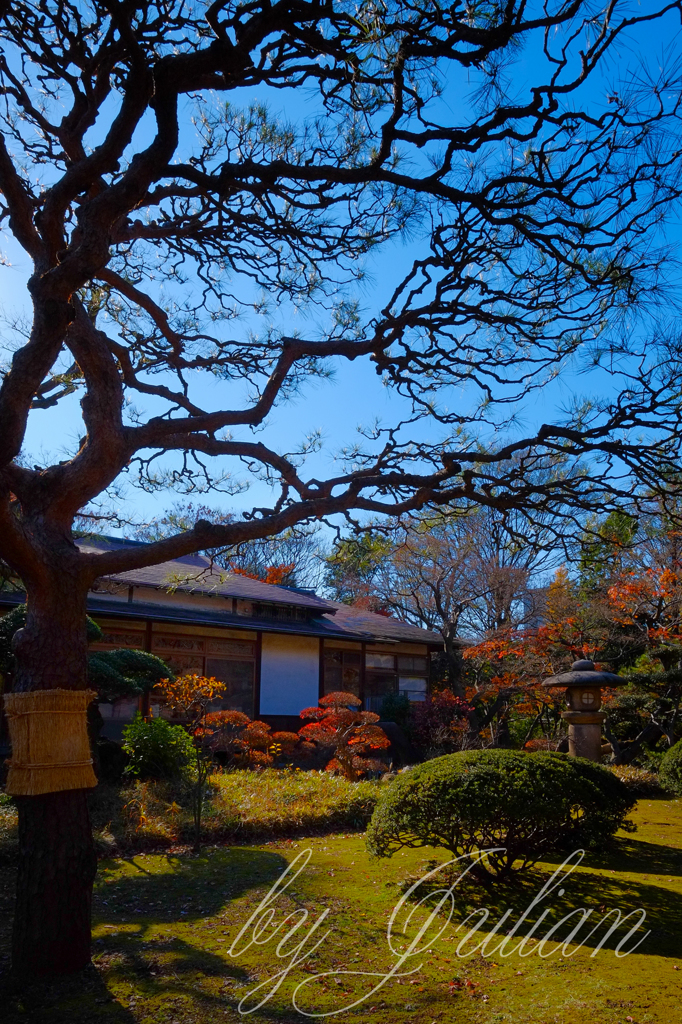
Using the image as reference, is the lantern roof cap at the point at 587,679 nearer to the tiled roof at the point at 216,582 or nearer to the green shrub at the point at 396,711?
the tiled roof at the point at 216,582

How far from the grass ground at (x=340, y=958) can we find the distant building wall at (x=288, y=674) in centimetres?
1101

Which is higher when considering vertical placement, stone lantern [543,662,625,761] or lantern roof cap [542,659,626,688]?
lantern roof cap [542,659,626,688]

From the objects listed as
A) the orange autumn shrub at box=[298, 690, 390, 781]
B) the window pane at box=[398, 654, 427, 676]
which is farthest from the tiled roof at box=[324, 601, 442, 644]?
the orange autumn shrub at box=[298, 690, 390, 781]

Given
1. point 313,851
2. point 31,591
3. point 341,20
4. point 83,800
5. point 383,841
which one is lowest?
point 313,851

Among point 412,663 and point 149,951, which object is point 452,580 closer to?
point 412,663

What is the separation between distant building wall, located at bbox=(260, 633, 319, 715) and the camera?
18156 mm

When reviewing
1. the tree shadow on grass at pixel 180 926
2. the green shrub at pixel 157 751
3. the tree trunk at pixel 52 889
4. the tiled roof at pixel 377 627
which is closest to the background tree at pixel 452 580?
the tiled roof at pixel 377 627

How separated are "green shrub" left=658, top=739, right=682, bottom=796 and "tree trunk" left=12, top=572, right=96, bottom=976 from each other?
10.1 meters

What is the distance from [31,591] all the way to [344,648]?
17366 mm

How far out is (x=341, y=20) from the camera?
4285 millimetres

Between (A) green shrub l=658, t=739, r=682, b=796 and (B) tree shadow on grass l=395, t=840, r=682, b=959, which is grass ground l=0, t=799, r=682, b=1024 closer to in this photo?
(B) tree shadow on grass l=395, t=840, r=682, b=959

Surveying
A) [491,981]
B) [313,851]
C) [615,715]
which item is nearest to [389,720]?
[615,715]

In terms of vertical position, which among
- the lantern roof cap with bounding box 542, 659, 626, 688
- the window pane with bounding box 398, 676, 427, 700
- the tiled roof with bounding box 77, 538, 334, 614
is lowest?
the window pane with bounding box 398, 676, 427, 700

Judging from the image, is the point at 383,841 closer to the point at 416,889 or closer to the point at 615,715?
the point at 416,889
